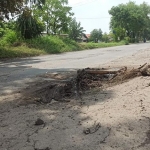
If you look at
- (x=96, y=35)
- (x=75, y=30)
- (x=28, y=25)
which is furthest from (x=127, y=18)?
(x=28, y=25)

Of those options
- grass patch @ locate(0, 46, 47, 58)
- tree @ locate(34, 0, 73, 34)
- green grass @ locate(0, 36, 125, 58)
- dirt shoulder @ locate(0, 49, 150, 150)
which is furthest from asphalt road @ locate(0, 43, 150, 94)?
tree @ locate(34, 0, 73, 34)

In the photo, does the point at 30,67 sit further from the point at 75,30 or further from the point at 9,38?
the point at 75,30

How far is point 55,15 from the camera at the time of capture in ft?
137

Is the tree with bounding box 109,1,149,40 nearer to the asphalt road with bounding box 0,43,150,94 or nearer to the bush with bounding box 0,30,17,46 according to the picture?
the bush with bounding box 0,30,17,46

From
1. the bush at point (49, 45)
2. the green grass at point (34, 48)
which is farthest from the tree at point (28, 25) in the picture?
the bush at point (49, 45)

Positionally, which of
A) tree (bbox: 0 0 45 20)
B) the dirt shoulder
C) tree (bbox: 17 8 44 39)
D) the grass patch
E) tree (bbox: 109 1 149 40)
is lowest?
the dirt shoulder

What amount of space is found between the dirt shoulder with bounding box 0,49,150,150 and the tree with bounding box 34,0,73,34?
36.4 meters

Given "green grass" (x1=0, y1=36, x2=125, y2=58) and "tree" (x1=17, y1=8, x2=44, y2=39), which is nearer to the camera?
"tree" (x1=17, y1=8, x2=44, y2=39)

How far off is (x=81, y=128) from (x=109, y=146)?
Answer: 0.72 metres

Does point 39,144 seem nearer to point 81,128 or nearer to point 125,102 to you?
point 81,128

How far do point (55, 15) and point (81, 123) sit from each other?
1519 inches

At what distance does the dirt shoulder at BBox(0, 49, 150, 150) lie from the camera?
3.85 metres

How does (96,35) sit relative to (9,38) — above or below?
above

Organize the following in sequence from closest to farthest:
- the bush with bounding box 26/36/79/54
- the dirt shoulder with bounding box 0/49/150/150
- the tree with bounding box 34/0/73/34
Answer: the dirt shoulder with bounding box 0/49/150/150
the bush with bounding box 26/36/79/54
the tree with bounding box 34/0/73/34
